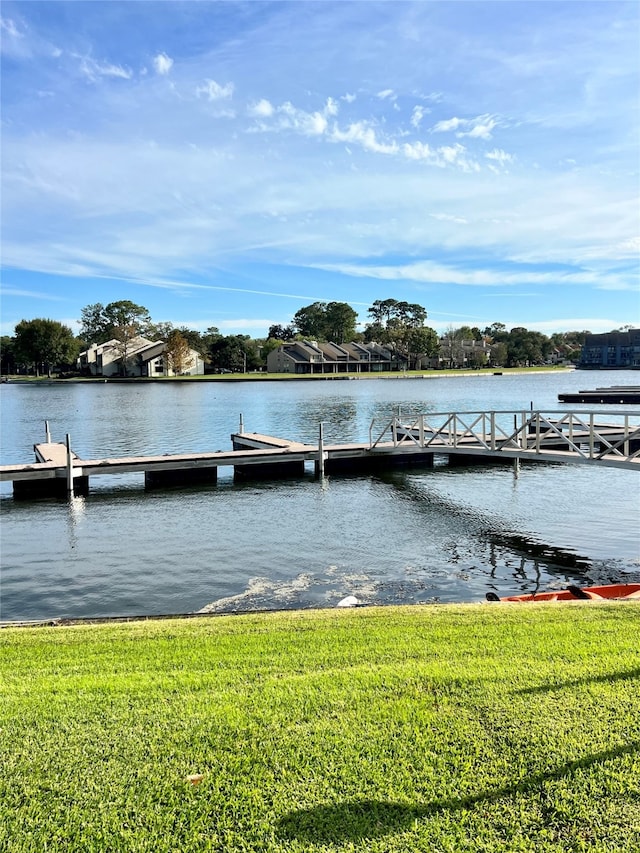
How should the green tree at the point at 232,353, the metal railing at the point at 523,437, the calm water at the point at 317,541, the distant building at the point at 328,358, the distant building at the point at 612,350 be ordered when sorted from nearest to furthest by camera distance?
1. the calm water at the point at 317,541
2. the metal railing at the point at 523,437
3. the distant building at the point at 328,358
4. the green tree at the point at 232,353
5. the distant building at the point at 612,350

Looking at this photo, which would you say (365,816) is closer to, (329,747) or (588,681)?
(329,747)

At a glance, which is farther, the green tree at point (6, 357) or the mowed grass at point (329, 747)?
the green tree at point (6, 357)

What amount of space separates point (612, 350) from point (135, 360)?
11451cm

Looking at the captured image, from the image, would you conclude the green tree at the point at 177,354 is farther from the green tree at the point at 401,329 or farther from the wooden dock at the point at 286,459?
the wooden dock at the point at 286,459

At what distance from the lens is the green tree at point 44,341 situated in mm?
110812

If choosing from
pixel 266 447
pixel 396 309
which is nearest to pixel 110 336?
pixel 396 309

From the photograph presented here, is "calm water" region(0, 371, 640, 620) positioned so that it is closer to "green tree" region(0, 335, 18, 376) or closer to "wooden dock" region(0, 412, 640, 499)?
"wooden dock" region(0, 412, 640, 499)

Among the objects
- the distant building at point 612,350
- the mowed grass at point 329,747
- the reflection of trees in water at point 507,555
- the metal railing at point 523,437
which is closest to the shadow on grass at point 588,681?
the mowed grass at point 329,747

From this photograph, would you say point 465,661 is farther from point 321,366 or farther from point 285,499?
point 321,366

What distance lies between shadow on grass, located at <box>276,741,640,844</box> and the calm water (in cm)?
688

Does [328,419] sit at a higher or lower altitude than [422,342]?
lower

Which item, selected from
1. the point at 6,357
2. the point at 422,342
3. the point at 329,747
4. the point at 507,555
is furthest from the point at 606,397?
the point at 6,357

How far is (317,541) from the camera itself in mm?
14602

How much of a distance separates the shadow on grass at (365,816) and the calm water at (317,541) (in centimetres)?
688
